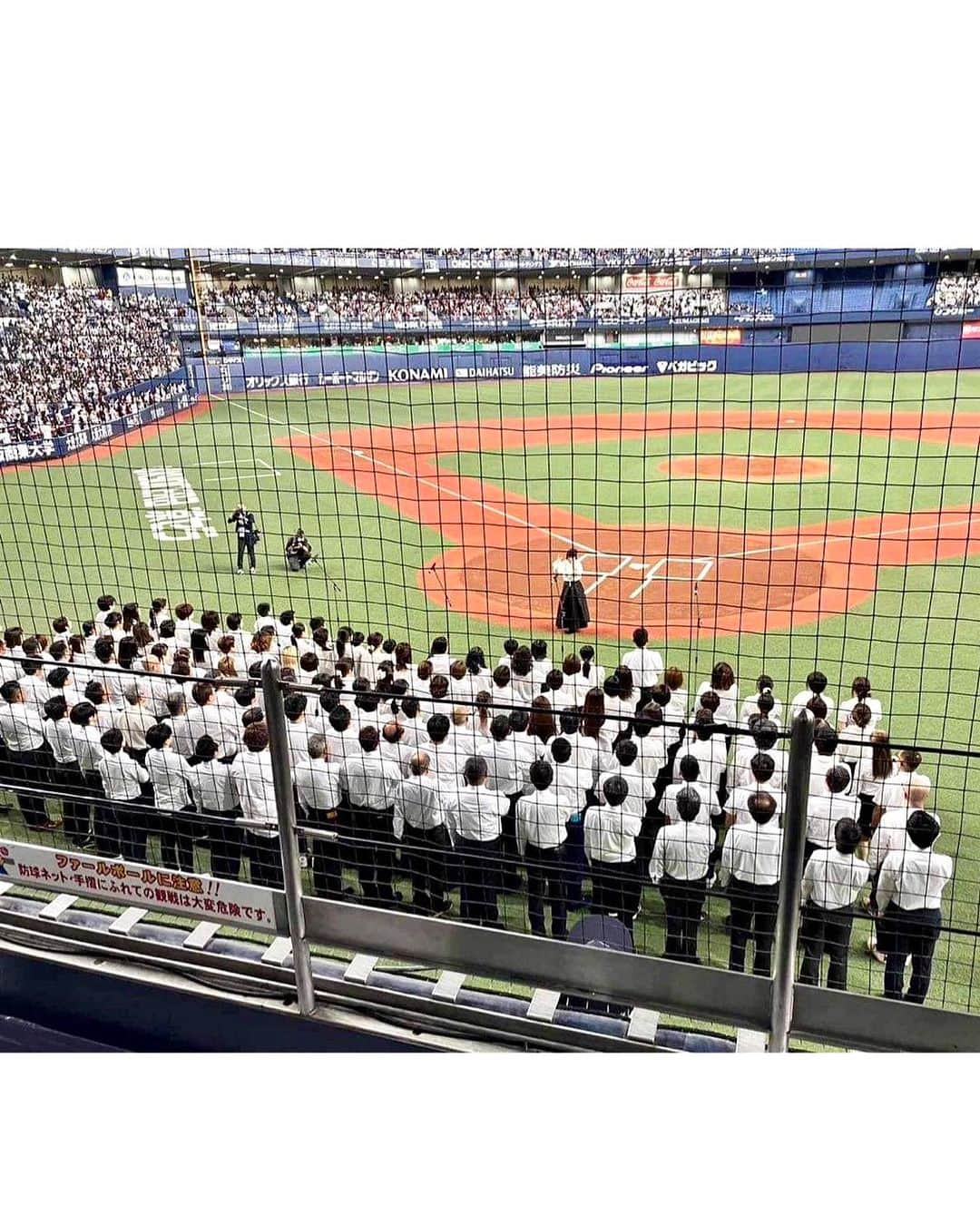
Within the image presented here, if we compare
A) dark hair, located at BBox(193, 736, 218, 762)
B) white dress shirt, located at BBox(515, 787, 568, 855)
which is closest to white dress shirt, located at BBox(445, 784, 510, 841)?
white dress shirt, located at BBox(515, 787, 568, 855)

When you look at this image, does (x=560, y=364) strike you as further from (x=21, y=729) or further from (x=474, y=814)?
(x=474, y=814)

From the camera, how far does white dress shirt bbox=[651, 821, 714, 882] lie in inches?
142

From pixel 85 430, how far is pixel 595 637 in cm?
1036

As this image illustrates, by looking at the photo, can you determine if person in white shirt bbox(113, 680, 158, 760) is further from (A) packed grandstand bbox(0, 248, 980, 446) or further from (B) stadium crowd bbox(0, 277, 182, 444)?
(B) stadium crowd bbox(0, 277, 182, 444)

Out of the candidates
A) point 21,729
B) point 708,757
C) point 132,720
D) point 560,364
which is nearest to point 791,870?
point 708,757

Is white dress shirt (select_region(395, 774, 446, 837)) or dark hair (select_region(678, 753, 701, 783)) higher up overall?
dark hair (select_region(678, 753, 701, 783))

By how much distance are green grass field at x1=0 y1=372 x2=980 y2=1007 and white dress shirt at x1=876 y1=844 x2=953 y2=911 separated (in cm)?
28

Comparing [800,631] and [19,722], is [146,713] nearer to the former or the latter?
[19,722]

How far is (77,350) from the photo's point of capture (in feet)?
60.1

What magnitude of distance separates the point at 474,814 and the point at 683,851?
81cm

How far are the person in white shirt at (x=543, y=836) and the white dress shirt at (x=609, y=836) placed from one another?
118 mm

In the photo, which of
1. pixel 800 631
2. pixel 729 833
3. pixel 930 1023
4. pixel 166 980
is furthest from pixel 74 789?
pixel 800 631

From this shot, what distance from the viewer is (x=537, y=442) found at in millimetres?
16453

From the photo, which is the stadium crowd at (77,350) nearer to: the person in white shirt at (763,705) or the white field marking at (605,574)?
the white field marking at (605,574)
